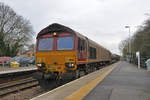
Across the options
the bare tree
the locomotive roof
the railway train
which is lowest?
the railway train

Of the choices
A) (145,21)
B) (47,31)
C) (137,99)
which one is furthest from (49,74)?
(145,21)

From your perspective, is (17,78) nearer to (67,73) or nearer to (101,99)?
(67,73)

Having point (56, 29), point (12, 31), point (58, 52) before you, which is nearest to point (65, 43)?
point (58, 52)

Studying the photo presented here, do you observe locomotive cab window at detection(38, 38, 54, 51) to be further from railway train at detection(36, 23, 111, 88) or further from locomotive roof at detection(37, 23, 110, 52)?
locomotive roof at detection(37, 23, 110, 52)

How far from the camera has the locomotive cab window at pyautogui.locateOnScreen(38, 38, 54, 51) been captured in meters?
8.77

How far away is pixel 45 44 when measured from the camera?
8.91 meters

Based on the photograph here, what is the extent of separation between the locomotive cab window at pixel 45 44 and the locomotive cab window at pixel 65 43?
1.64 feet

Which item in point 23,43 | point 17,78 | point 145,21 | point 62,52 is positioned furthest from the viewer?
point 23,43

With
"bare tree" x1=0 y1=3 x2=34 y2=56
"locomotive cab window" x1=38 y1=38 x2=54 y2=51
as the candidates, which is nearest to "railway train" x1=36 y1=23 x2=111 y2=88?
"locomotive cab window" x1=38 y1=38 x2=54 y2=51

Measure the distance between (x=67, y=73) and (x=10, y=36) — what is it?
29.4 metres

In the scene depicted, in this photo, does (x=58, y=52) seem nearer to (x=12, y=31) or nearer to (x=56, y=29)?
(x=56, y=29)

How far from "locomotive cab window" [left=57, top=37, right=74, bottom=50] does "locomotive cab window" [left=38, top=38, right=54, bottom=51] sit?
1.64 ft

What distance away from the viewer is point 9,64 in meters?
22.7

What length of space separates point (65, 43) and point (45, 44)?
1291mm
